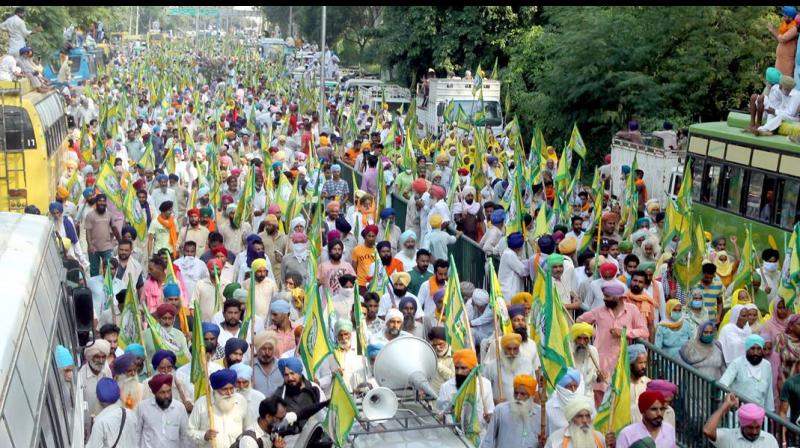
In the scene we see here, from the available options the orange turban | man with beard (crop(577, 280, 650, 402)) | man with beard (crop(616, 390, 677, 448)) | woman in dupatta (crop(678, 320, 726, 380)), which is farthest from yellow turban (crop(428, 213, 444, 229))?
man with beard (crop(616, 390, 677, 448))

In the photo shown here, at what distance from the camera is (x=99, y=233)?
13500 mm

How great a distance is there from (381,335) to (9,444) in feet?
15.4

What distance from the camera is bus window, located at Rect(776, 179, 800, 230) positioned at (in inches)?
575

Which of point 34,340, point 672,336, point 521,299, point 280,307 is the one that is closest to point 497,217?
point 521,299

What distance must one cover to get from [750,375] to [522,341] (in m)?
1.45

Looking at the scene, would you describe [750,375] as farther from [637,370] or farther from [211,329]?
[211,329]

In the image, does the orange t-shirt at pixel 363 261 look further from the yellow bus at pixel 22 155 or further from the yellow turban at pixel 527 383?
the yellow bus at pixel 22 155

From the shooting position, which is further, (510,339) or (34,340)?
(510,339)

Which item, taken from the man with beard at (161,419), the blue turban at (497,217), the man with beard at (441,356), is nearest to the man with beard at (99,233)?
the blue turban at (497,217)

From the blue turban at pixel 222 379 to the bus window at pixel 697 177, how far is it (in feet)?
36.1

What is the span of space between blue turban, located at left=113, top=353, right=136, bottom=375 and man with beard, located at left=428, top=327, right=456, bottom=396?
1.85m

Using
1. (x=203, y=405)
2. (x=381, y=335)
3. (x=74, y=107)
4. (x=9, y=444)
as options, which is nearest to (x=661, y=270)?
(x=381, y=335)

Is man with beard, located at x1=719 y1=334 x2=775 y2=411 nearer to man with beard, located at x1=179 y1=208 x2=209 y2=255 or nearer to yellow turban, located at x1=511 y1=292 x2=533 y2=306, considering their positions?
yellow turban, located at x1=511 y1=292 x2=533 y2=306

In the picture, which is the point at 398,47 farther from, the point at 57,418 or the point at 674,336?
the point at 57,418
